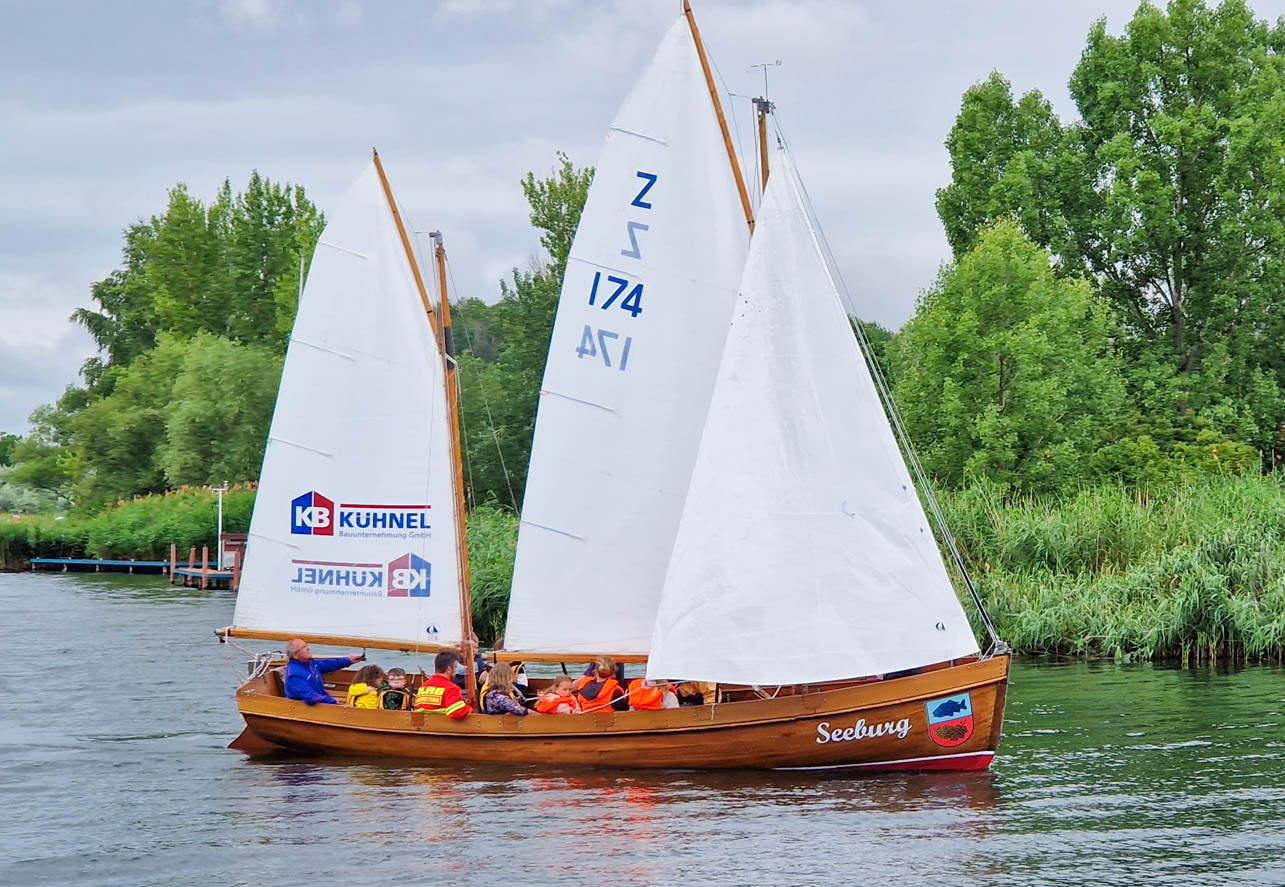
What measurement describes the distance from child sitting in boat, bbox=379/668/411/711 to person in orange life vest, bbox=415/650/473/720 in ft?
0.90

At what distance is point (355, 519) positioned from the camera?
23.1 metres

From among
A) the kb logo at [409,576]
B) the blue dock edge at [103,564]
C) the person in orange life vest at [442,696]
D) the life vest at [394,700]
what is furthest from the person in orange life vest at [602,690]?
the blue dock edge at [103,564]

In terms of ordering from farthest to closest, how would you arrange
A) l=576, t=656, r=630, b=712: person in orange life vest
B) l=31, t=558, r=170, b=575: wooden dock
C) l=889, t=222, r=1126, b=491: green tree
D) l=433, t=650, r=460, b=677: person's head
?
l=31, t=558, r=170, b=575: wooden dock
l=889, t=222, r=1126, b=491: green tree
l=433, t=650, r=460, b=677: person's head
l=576, t=656, r=630, b=712: person in orange life vest

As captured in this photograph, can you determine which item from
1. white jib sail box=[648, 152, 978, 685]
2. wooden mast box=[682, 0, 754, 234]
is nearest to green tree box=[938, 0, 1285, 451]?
wooden mast box=[682, 0, 754, 234]

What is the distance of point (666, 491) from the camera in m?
21.6

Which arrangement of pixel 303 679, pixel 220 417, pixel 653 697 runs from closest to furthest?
pixel 653 697
pixel 303 679
pixel 220 417

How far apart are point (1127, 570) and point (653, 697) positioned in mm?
16983

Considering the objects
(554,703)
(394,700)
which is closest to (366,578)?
(394,700)

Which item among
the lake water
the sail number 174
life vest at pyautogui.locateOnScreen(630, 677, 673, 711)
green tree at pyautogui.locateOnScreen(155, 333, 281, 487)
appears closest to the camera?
the lake water

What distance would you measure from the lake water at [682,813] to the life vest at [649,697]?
89cm

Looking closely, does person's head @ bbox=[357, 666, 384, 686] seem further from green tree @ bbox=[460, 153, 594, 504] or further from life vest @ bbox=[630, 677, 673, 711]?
green tree @ bbox=[460, 153, 594, 504]

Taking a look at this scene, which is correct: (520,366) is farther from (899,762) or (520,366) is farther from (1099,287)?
(899,762)

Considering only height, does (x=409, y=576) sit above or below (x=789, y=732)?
above

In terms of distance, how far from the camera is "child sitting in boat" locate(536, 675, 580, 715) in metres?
20.9
